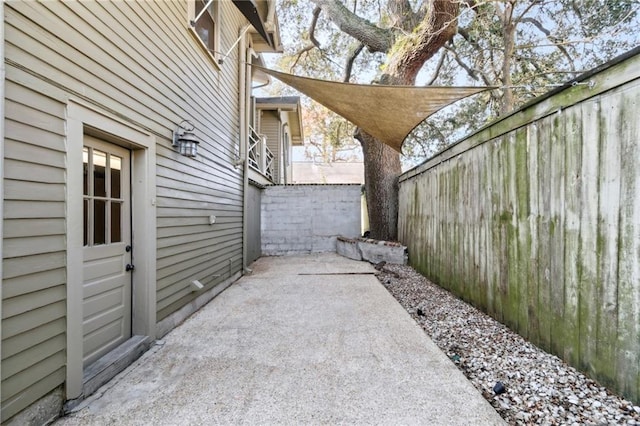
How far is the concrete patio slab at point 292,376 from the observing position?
6.00 feet

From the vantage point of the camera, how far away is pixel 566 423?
1.67 metres

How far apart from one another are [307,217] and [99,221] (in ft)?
22.0

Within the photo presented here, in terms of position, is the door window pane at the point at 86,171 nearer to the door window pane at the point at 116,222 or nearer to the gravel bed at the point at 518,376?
the door window pane at the point at 116,222

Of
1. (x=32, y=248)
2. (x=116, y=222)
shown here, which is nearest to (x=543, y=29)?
(x=116, y=222)

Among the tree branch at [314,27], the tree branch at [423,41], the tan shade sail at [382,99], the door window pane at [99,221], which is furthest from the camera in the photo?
the tree branch at [314,27]

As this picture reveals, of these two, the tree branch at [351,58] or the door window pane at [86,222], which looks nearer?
the door window pane at [86,222]

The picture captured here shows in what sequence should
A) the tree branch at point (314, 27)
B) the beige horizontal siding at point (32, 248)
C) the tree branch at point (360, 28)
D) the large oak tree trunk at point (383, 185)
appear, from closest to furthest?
the beige horizontal siding at point (32, 248), the tree branch at point (360, 28), the large oak tree trunk at point (383, 185), the tree branch at point (314, 27)

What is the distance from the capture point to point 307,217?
895 cm

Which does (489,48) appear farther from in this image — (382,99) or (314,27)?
(314,27)

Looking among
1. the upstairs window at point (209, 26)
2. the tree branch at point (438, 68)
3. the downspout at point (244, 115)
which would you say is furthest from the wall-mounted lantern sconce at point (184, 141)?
the tree branch at point (438, 68)

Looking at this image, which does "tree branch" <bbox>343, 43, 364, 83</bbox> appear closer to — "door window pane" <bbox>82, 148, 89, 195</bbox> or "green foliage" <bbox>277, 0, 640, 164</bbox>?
"green foliage" <bbox>277, 0, 640, 164</bbox>

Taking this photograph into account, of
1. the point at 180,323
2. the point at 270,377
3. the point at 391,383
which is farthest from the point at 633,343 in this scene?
the point at 180,323

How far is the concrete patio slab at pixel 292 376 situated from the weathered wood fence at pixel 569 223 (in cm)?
84

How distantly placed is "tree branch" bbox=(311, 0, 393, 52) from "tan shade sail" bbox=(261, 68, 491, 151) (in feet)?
11.8
